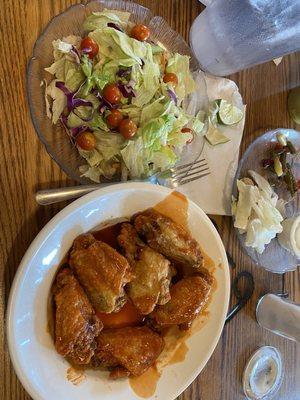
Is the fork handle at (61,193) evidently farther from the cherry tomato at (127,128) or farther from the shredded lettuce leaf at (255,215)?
the shredded lettuce leaf at (255,215)

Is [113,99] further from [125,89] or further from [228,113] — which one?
[228,113]

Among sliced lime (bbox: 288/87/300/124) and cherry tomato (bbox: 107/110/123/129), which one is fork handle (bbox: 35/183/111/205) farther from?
sliced lime (bbox: 288/87/300/124)

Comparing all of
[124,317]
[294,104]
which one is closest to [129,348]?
[124,317]

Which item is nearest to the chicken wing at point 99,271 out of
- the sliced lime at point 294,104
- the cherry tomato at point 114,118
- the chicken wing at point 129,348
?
the chicken wing at point 129,348

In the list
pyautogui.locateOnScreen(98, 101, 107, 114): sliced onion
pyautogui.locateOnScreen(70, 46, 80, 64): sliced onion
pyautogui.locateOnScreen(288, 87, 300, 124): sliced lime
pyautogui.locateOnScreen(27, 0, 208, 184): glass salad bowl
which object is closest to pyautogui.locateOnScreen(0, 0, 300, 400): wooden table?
pyautogui.locateOnScreen(27, 0, 208, 184): glass salad bowl

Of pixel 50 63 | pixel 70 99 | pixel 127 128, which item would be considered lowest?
pixel 127 128

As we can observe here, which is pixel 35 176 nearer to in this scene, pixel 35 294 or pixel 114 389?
pixel 35 294
